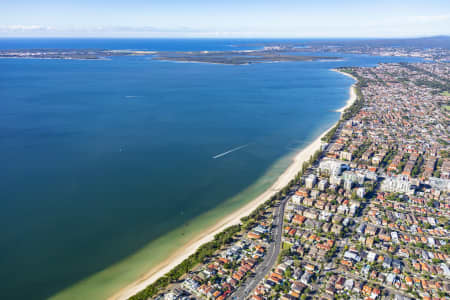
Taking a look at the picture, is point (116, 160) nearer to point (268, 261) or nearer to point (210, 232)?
point (210, 232)

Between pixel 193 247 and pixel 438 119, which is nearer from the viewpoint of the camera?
pixel 193 247

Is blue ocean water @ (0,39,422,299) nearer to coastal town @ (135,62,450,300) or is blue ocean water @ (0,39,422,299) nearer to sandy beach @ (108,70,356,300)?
sandy beach @ (108,70,356,300)

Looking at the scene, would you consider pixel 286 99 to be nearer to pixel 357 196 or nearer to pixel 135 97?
pixel 135 97

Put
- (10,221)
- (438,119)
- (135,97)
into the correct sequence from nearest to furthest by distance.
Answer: (10,221) → (438,119) → (135,97)

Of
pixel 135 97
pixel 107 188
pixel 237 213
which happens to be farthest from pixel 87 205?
pixel 135 97

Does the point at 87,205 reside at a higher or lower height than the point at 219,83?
lower

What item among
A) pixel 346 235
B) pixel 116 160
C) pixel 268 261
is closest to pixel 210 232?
pixel 268 261
